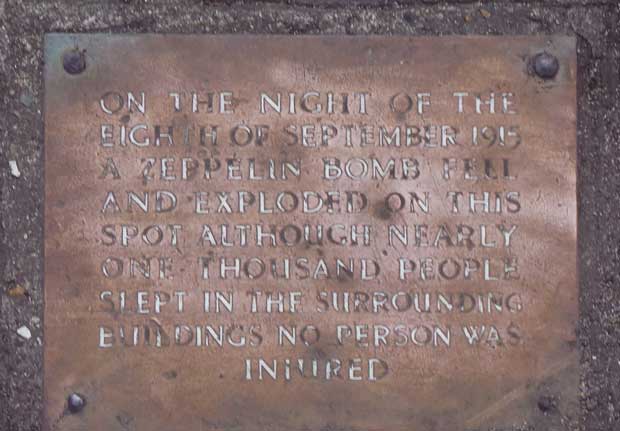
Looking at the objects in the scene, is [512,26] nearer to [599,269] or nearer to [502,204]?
[502,204]

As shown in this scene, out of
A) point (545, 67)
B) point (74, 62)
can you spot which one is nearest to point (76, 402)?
point (74, 62)

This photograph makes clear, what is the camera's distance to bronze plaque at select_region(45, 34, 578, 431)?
2.51m

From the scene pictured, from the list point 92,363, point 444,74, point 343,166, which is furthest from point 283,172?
point 92,363

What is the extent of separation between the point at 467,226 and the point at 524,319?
0.83 ft

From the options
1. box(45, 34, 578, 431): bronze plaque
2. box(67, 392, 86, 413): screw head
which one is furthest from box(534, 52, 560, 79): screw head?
box(67, 392, 86, 413): screw head

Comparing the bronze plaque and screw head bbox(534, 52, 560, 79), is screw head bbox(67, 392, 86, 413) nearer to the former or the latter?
the bronze plaque

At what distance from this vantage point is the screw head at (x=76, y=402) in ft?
8.21

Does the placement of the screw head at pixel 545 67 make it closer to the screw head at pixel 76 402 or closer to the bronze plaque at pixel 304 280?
the bronze plaque at pixel 304 280

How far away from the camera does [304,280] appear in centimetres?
251

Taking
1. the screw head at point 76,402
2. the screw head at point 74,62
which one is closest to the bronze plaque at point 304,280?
the screw head at point 76,402

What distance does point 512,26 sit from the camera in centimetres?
257

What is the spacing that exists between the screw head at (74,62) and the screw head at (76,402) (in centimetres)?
76

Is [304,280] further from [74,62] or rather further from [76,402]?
[74,62]

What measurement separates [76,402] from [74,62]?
0.80m
